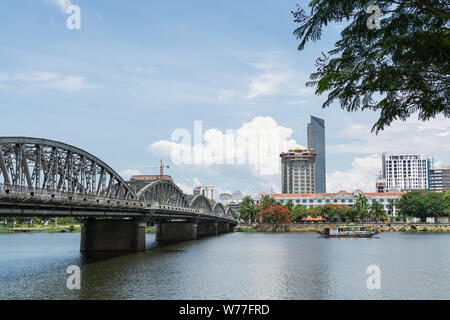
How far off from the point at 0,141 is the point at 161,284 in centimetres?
2144

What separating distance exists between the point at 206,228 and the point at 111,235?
3378 inches

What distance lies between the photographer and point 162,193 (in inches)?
4250

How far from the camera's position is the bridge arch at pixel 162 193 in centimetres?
9412

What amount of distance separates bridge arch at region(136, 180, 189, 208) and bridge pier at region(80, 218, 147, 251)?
10.5 m

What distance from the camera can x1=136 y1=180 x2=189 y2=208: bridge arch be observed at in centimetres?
9412

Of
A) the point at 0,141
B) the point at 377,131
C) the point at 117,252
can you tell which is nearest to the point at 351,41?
the point at 377,131

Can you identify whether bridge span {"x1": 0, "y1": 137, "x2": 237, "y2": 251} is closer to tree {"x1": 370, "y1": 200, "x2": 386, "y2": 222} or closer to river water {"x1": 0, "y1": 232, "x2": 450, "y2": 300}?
river water {"x1": 0, "y1": 232, "x2": 450, "y2": 300}

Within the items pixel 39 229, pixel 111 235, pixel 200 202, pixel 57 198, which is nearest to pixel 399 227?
pixel 200 202

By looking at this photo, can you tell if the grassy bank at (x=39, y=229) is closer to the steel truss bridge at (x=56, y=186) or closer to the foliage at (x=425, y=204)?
the steel truss bridge at (x=56, y=186)

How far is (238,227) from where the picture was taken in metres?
195

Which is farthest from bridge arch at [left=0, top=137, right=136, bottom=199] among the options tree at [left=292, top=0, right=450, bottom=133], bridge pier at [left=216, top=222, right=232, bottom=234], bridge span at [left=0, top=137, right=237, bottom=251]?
bridge pier at [left=216, top=222, right=232, bottom=234]

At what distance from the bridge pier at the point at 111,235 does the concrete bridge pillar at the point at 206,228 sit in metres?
78.5

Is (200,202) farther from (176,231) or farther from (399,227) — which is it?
(399,227)
